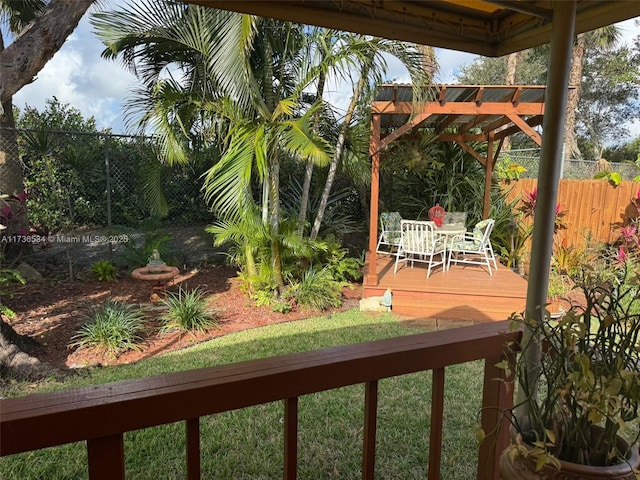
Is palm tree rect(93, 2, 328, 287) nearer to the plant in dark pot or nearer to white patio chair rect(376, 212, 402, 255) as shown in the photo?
white patio chair rect(376, 212, 402, 255)

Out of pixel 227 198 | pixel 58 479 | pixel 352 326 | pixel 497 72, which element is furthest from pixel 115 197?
pixel 497 72

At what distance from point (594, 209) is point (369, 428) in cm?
703

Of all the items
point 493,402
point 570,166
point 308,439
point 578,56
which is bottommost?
point 308,439

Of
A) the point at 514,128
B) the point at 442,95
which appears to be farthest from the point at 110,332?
the point at 514,128

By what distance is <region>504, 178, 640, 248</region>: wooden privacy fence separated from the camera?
646 cm

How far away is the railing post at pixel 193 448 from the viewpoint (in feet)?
2.87

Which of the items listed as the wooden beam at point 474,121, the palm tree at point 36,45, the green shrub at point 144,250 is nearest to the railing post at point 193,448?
the palm tree at point 36,45

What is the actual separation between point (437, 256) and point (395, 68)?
10.1ft

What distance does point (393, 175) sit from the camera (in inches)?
301

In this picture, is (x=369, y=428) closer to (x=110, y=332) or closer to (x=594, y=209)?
(x=110, y=332)

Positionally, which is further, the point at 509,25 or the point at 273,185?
the point at 273,185

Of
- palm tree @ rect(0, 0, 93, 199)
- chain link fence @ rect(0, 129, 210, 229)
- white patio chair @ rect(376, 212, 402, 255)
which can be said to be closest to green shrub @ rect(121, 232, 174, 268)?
chain link fence @ rect(0, 129, 210, 229)

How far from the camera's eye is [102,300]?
4.84m

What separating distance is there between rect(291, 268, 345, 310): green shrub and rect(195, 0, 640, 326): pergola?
371 cm
